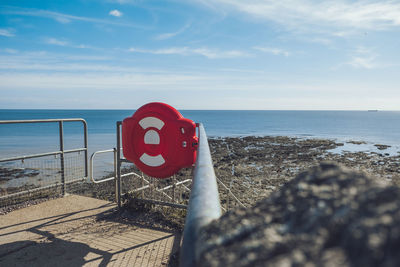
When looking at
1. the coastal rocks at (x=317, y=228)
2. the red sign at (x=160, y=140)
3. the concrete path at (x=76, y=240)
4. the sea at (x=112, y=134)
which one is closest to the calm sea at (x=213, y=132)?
the sea at (x=112, y=134)

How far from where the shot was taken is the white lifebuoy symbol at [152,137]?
163 inches

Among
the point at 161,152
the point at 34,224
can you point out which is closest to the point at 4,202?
the point at 34,224

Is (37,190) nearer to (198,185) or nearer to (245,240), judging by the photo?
(198,185)

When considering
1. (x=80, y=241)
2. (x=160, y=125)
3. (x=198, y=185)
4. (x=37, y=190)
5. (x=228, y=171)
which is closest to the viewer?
(x=198, y=185)

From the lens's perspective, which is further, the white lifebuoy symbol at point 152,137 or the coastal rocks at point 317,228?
the white lifebuoy symbol at point 152,137

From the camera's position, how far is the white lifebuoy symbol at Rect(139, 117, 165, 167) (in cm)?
413

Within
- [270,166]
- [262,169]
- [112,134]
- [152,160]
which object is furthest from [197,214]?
[112,134]

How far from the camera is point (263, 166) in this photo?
61.7 ft

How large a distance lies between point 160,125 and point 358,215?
12.5ft

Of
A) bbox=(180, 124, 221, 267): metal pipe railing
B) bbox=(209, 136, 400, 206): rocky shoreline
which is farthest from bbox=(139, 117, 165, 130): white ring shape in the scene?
bbox=(209, 136, 400, 206): rocky shoreline

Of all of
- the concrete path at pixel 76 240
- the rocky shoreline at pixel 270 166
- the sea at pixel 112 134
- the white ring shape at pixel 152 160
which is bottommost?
the rocky shoreline at pixel 270 166

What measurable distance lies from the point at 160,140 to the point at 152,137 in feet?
0.49

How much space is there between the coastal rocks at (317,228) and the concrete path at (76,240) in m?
2.99

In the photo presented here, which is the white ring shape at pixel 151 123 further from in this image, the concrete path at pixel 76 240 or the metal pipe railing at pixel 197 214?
the metal pipe railing at pixel 197 214
